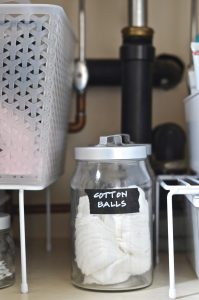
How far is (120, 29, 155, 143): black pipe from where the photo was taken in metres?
1.13

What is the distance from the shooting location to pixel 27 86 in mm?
858

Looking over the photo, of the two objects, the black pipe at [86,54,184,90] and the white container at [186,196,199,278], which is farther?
the black pipe at [86,54,184,90]

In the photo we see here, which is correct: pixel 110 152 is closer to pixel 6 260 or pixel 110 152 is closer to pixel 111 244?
pixel 111 244

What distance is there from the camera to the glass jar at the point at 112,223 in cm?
83

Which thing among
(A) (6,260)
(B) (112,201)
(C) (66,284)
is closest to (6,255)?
(A) (6,260)

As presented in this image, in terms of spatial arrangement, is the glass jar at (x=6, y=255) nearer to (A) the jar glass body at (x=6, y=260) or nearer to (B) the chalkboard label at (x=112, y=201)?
(A) the jar glass body at (x=6, y=260)

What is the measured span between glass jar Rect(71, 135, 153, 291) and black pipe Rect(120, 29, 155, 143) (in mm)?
266

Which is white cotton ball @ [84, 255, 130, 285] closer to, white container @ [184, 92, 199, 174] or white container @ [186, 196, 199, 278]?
white container @ [186, 196, 199, 278]

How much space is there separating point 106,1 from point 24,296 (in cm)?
82

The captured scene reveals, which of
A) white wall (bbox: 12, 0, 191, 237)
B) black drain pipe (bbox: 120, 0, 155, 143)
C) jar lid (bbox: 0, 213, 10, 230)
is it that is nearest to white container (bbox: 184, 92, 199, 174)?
black drain pipe (bbox: 120, 0, 155, 143)

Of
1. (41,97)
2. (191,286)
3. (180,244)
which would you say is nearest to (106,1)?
(41,97)

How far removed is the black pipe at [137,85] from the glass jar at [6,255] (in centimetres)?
38

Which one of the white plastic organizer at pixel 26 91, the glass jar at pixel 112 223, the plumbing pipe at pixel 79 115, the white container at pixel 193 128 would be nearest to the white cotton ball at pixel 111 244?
the glass jar at pixel 112 223

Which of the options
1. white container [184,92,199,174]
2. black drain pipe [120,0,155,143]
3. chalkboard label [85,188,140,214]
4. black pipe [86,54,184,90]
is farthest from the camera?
black pipe [86,54,184,90]
